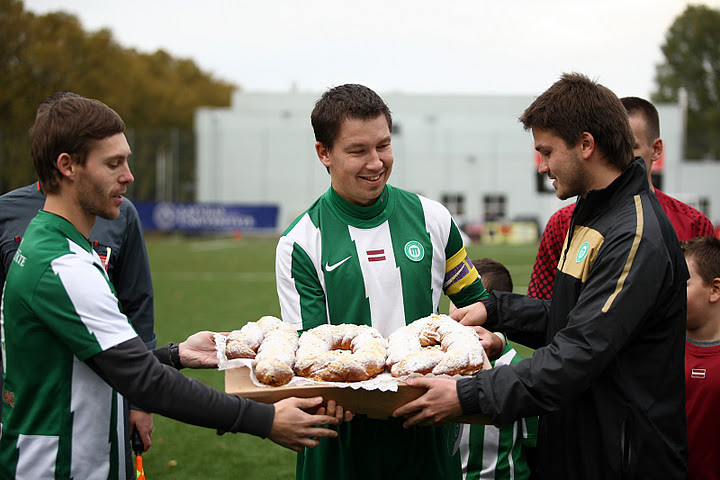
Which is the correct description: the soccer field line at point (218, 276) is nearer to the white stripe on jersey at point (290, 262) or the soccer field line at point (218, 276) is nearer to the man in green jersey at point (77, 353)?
the white stripe on jersey at point (290, 262)

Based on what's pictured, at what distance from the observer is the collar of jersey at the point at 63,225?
227 centimetres

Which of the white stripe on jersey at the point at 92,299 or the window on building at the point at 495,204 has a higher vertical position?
the white stripe on jersey at the point at 92,299

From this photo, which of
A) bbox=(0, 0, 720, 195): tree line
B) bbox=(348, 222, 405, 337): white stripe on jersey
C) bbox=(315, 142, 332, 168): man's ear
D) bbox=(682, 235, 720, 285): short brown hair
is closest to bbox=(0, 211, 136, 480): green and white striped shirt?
bbox=(348, 222, 405, 337): white stripe on jersey

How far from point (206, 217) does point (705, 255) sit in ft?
98.7

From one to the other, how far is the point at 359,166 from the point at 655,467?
161 cm

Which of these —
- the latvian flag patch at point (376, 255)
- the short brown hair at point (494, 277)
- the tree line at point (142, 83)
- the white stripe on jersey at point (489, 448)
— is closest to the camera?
the latvian flag patch at point (376, 255)

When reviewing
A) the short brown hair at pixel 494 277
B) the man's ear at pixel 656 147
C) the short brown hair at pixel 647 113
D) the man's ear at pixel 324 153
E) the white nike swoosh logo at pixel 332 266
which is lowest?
the short brown hair at pixel 494 277

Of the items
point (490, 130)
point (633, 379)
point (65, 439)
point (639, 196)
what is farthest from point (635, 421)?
point (490, 130)

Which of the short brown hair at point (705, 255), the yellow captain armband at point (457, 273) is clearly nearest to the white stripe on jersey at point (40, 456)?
the yellow captain armband at point (457, 273)

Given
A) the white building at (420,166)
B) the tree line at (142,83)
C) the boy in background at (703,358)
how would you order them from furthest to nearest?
the white building at (420,166), the tree line at (142,83), the boy in background at (703,358)

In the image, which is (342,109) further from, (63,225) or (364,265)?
(63,225)

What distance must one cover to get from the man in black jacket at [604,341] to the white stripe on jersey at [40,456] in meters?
1.17

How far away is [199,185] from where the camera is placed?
133 ft

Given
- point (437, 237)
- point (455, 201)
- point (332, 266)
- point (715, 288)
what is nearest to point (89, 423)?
point (332, 266)
